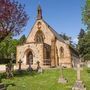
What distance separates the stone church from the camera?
174ft

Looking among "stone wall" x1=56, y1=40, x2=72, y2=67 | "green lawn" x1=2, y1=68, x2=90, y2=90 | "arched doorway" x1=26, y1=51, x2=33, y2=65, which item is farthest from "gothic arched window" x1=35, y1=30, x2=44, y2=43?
"green lawn" x1=2, y1=68, x2=90, y2=90

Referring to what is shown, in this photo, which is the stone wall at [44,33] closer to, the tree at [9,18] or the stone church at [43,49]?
the stone church at [43,49]

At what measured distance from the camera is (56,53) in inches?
2265

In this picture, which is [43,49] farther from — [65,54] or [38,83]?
[38,83]

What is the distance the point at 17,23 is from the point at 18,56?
19.7 metres

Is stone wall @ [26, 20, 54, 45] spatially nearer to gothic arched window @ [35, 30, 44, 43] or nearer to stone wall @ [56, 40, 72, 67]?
gothic arched window @ [35, 30, 44, 43]

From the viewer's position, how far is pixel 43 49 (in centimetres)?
5247

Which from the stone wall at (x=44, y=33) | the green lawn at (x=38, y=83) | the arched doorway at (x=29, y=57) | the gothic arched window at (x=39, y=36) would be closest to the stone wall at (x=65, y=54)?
the stone wall at (x=44, y=33)

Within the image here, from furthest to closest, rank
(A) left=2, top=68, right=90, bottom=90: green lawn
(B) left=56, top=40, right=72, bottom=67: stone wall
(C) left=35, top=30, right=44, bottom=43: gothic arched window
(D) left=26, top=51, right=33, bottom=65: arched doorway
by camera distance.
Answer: (C) left=35, top=30, right=44, bottom=43: gothic arched window → (B) left=56, top=40, right=72, bottom=67: stone wall → (D) left=26, top=51, right=33, bottom=65: arched doorway → (A) left=2, top=68, right=90, bottom=90: green lawn

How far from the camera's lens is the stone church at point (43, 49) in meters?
52.9

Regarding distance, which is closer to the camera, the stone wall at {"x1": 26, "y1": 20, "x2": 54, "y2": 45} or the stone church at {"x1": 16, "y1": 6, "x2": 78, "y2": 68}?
the stone church at {"x1": 16, "y1": 6, "x2": 78, "y2": 68}

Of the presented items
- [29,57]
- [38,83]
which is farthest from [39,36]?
[38,83]

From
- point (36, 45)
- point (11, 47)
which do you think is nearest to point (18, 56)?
point (36, 45)

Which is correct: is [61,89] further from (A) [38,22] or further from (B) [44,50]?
(A) [38,22]
